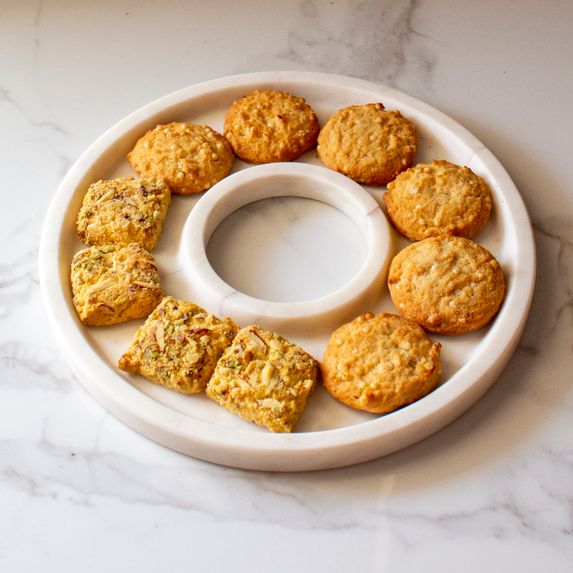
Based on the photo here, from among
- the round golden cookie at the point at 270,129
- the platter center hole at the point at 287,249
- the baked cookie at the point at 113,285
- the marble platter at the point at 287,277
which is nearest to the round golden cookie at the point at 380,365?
the marble platter at the point at 287,277

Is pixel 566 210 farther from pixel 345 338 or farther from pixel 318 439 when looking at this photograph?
pixel 318 439

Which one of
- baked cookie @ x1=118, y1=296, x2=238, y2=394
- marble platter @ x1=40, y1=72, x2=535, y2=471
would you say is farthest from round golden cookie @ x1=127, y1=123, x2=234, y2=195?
baked cookie @ x1=118, y1=296, x2=238, y2=394

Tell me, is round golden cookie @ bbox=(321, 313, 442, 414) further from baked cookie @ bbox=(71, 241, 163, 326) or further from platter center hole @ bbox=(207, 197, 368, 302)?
baked cookie @ bbox=(71, 241, 163, 326)

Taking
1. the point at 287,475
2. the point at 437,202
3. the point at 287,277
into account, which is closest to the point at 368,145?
the point at 437,202

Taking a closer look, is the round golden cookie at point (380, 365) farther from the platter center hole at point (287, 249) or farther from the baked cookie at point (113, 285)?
the baked cookie at point (113, 285)

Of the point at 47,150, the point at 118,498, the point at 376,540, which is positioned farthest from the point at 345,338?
the point at 47,150

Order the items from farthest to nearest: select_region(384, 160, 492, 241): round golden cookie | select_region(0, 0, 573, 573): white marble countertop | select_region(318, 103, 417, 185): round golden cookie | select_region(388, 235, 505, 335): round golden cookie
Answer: select_region(318, 103, 417, 185): round golden cookie < select_region(384, 160, 492, 241): round golden cookie < select_region(388, 235, 505, 335): round golden cookie < select_region(0, 0, 573, 573): white marble countertop
